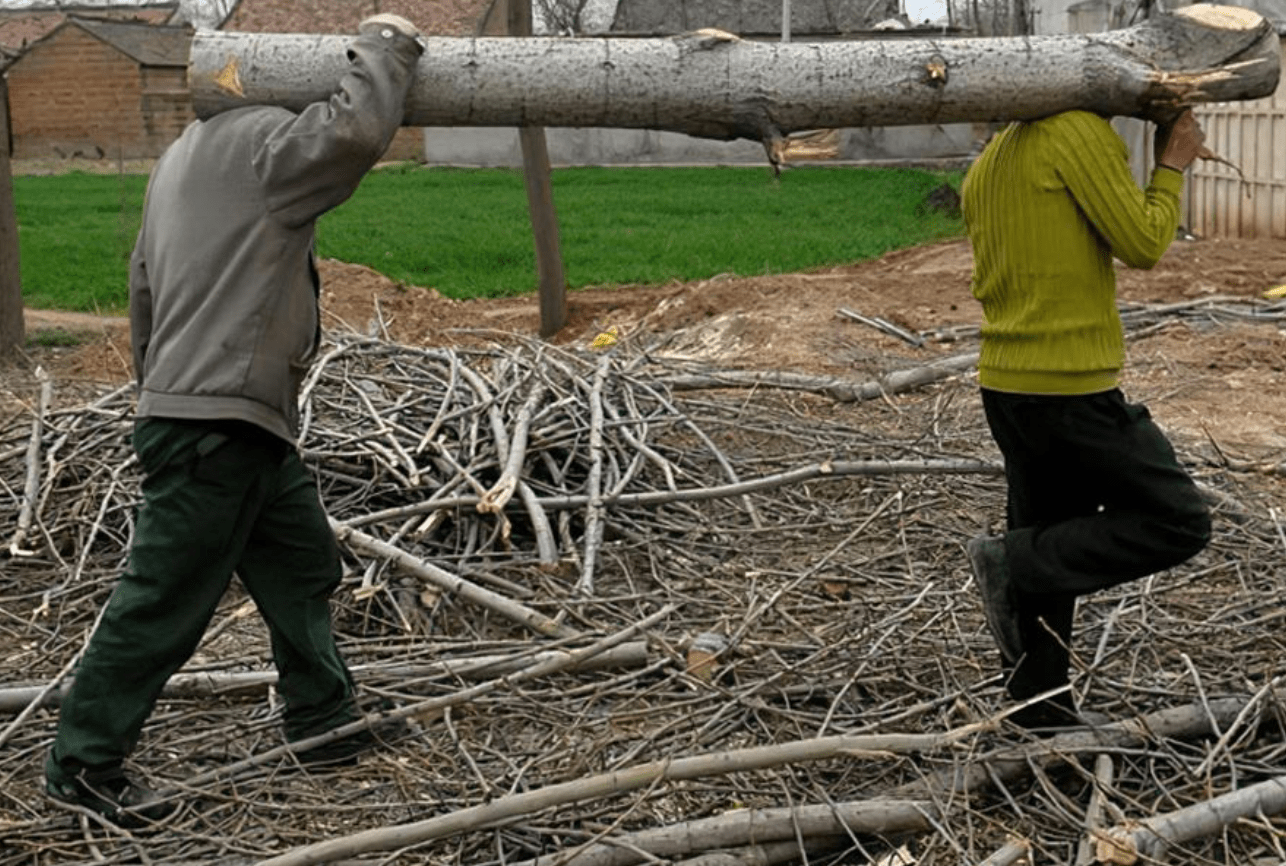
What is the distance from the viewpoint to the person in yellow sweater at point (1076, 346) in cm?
402

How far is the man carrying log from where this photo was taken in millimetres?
4059

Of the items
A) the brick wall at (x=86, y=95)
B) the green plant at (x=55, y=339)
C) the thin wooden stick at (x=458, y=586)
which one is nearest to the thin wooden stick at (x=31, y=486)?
the thin wooden stick at (x=458, y=586)

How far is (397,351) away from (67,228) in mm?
18901

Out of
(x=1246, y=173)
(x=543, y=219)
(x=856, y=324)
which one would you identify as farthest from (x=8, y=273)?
(x=1246, y=173)

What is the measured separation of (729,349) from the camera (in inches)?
471

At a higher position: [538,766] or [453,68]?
[453,68]

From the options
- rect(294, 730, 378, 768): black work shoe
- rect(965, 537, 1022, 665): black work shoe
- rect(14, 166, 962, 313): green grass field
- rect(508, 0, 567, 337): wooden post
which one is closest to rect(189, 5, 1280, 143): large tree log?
rect(965, 537, 1022, 665): black work shoe

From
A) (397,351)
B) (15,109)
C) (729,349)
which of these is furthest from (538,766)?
(15,109)

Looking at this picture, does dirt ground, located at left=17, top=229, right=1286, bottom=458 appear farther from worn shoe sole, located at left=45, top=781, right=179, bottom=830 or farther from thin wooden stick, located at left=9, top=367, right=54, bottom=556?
worn shoe sole, located at left=45, top=781, right=179, bottom=830

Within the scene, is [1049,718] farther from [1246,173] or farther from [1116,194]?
[1246,173]

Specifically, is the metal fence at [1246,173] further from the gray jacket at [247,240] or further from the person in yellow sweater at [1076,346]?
the gray jacket at [247,240]

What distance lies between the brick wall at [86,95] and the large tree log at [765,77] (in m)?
46.5

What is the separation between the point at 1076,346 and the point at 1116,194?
1.14 feet

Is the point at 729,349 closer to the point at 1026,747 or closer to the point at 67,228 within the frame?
the point at 1026,747
